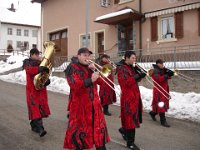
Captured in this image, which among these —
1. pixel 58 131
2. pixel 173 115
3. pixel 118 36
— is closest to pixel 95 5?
pixel 118 36

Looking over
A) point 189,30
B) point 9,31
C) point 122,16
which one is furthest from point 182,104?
point 9,31

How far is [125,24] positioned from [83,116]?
50.3ft

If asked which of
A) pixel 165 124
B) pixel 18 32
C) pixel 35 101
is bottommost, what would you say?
pixel 165 124

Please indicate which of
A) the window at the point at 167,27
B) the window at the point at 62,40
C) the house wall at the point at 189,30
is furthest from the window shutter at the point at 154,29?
the window at the point at 62,40

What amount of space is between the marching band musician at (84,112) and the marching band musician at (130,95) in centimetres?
125

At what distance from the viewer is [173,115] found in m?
9.54

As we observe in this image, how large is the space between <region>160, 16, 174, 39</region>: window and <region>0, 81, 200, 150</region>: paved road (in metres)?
7.83

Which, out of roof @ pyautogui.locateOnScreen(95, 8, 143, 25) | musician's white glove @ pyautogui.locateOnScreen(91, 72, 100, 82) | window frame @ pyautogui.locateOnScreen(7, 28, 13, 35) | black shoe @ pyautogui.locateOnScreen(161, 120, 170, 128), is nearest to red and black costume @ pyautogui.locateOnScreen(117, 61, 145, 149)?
musician's white glove @ pyautogui.locateOnScreen(91, 72, 100, 82)

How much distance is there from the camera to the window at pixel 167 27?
16.4m

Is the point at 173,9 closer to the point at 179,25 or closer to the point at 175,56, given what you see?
the point at 179,25

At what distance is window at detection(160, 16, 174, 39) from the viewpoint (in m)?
16.4

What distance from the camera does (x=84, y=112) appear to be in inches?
177

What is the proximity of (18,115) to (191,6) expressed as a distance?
32.4ft

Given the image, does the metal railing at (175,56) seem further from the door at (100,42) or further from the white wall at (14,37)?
the white wall at (14,37)
